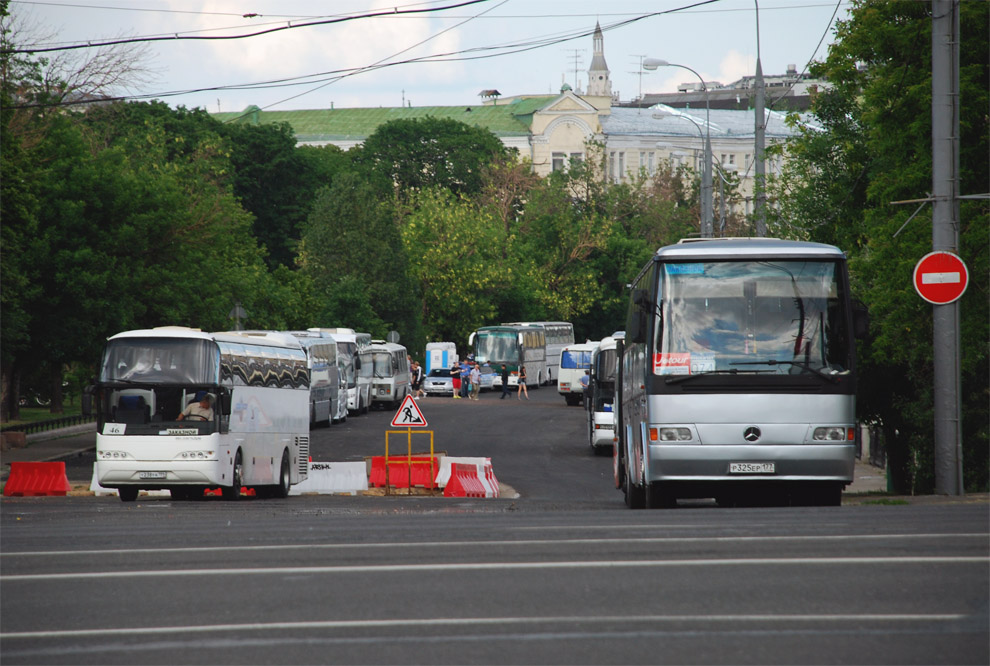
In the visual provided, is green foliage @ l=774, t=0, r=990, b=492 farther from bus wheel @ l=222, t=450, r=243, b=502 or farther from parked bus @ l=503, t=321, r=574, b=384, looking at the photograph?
parked bus @ l=503, t=321, r=574, b=384

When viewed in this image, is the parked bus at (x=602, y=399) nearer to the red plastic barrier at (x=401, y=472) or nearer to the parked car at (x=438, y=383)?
the red plastic barrier at (x=401, y=472)

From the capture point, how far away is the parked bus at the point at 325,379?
4822cm

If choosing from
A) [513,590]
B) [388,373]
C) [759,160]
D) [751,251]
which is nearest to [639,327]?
[751,251]

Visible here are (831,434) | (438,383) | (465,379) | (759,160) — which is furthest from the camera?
(438,383)

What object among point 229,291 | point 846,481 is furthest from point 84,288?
point 846,481

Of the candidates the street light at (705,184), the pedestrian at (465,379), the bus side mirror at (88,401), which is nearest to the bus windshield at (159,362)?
the bus side mirror at (88,401)

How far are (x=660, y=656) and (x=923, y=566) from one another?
3218 mm

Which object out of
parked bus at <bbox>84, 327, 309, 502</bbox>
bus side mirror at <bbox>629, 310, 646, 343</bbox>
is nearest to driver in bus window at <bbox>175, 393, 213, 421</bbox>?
parked bus at <bbox>84, 327, 309, 502</bbox>

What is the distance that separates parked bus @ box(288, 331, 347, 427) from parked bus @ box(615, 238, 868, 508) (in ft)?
107

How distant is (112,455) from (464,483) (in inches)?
282

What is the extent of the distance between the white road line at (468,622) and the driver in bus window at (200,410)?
16663 mm

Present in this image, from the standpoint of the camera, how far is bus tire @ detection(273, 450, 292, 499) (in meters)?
27.8

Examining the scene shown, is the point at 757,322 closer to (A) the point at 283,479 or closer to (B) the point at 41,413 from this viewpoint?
(A) the point at 283,479

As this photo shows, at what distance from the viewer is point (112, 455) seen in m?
23.6
